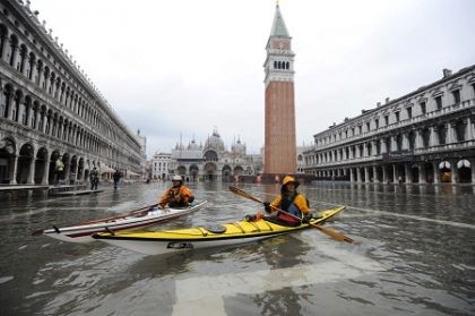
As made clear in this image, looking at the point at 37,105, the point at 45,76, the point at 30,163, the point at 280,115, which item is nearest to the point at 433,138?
the point at 280,115

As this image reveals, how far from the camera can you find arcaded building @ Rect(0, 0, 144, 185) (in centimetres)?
1964

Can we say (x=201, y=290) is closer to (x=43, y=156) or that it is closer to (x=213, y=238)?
(x=213, y=238)

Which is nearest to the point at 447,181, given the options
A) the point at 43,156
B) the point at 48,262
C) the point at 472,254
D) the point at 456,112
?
the point at 456,112

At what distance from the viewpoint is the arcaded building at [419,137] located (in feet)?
110

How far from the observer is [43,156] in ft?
86.3

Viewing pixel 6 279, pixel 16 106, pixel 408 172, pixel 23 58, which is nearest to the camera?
pixel 6 279

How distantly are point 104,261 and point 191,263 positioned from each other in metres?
1.65

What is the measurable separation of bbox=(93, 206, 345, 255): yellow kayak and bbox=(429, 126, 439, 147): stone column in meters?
39.7

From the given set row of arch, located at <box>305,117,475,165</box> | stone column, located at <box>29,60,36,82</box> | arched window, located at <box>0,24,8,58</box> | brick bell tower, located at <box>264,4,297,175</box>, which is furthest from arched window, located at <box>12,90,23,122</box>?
brick bell tower, located at <box>264,4,297,175</box>

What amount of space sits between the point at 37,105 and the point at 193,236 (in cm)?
2593

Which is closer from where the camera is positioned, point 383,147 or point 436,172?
point 436,172

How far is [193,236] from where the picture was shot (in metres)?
Answer: 5.09

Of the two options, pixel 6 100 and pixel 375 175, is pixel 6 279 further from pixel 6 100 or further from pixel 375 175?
pixel 375 175

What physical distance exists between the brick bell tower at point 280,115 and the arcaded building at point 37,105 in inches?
1572
